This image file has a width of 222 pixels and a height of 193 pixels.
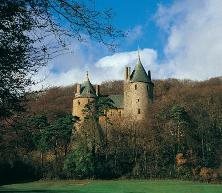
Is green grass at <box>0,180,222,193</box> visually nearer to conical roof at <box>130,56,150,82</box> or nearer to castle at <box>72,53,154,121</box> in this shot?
castle at <box>72,53,154,121</box>

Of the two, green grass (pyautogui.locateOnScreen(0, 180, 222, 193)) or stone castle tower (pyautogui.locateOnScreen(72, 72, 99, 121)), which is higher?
stone castle tower (pyautogui.locateOnScreen(72, 72, 99, 121))

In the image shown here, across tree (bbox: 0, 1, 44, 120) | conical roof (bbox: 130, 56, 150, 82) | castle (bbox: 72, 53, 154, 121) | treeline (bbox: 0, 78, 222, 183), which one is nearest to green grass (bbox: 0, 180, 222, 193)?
treeline (bbox: 0, 78, 222, 183)

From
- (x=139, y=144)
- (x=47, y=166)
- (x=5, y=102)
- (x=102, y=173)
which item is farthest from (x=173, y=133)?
(x=5, y=102)

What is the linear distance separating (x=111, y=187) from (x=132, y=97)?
27003mm

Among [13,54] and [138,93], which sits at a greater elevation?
[138,93]

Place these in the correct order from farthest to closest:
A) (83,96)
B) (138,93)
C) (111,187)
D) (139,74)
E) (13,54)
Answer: (83,96)
(139,74)
(138,93)
(111,187)
(13,54)

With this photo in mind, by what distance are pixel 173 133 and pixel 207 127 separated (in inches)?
194

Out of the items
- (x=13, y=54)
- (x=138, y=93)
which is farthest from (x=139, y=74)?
(x=13, y=54)

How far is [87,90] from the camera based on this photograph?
72500 millimetres

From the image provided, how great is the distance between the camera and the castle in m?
67.8

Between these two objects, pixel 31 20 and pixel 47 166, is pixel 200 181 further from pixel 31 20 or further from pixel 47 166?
pixel 31 20

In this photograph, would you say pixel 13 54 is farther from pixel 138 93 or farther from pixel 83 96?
pixel 83 96

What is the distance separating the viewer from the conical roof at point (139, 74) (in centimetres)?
6944

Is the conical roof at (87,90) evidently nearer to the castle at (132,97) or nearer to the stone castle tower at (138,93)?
the castle at (132,97)
